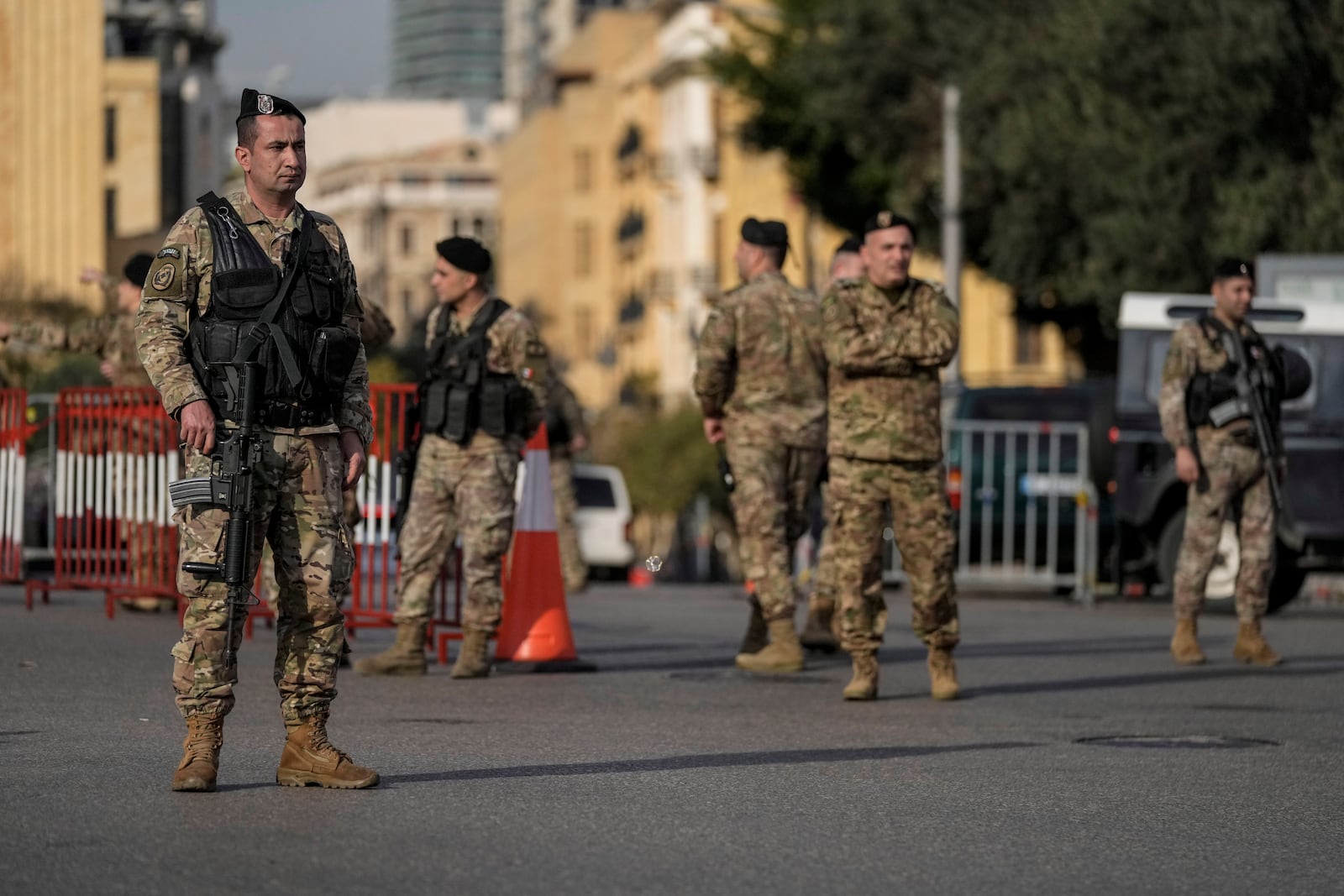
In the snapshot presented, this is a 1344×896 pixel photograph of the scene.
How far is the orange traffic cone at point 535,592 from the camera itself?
13508 millimetres

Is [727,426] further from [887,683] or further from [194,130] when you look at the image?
[194,130]

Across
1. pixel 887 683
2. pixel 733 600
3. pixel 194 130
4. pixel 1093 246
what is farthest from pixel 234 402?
pixel 194 130

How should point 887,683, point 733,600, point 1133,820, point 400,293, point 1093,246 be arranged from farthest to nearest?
point 400,293
point 1093,246
point 733,600
point 887,683
point 1133,820

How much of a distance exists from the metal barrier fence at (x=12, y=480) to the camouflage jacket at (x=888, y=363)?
7076mm

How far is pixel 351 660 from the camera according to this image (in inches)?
543

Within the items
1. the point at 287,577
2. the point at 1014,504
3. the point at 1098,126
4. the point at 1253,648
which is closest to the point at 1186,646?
the point at 1253,648

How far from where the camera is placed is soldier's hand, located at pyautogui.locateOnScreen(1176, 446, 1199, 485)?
46.5ft

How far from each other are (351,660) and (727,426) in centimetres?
Result: 211

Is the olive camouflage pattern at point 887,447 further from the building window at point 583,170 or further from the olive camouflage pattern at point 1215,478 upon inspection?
the building window at point 583,170

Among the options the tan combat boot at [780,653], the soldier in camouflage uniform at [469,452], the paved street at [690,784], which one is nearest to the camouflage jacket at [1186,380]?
the paved street at [690,784]

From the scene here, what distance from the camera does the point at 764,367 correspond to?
1362 centimetres

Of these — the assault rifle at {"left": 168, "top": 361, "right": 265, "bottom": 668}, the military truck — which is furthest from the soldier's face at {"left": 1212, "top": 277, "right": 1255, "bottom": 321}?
the assault rifle at {"left": 168, "top": 361, "right": 265, "bottom": 668}

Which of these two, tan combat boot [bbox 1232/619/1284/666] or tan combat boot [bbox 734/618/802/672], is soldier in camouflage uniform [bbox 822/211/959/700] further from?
tan combat boot [bbox 1232/619/1284/666]

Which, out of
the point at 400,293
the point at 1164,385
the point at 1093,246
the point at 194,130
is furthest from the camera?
the point at 400,293
